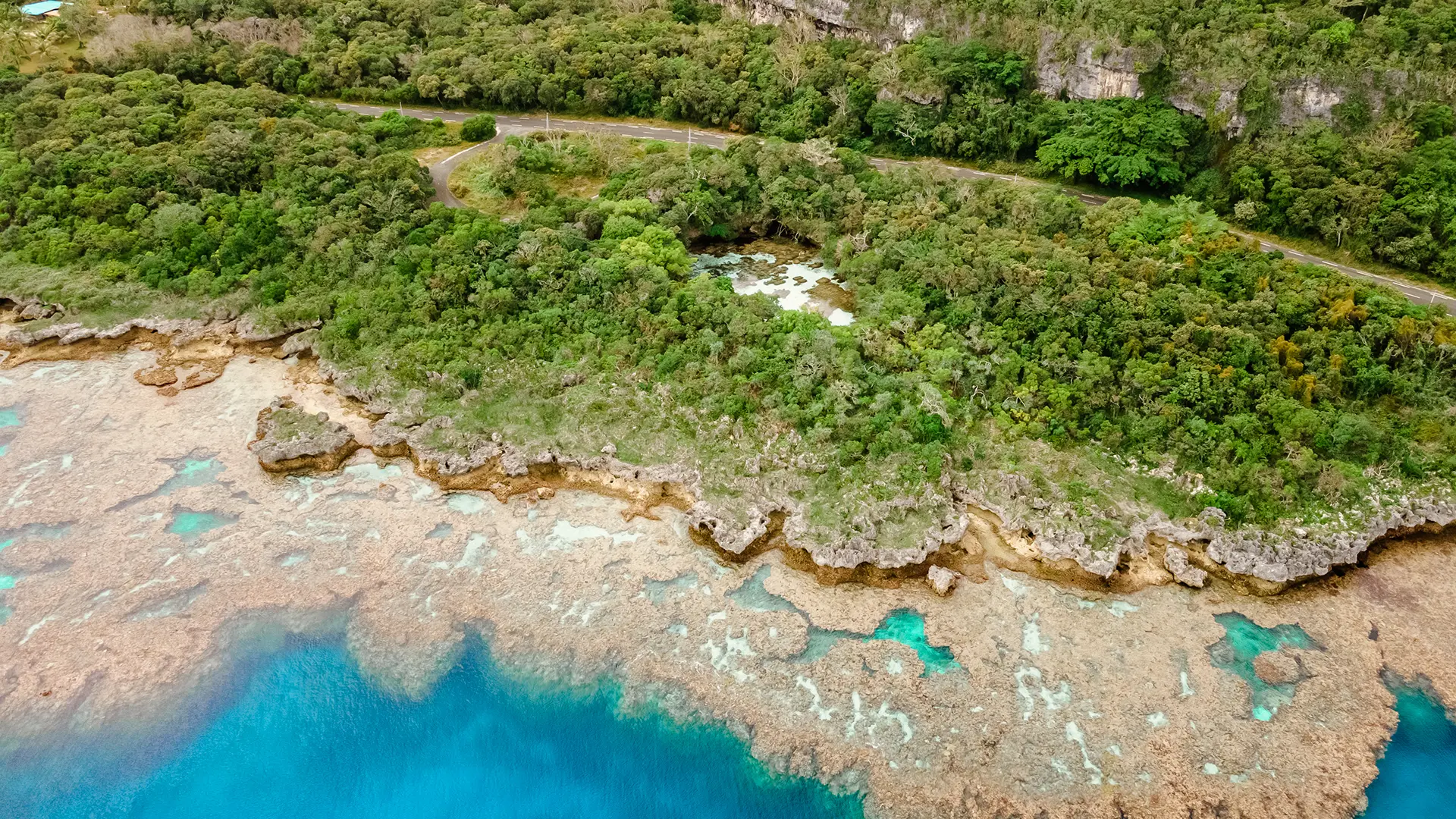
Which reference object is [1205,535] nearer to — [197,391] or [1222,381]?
[1222,381]

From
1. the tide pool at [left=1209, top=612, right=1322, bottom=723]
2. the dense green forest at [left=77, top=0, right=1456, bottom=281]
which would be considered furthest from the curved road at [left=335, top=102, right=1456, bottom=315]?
the tide pool at [left=1209, top=612, right=1322, bottom=723]

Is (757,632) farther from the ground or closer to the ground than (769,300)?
closer to the ground

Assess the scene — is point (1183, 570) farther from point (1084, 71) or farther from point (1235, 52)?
point (1084, 71)

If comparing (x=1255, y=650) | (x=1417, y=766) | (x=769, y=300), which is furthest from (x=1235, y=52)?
(x=1417, y=766)

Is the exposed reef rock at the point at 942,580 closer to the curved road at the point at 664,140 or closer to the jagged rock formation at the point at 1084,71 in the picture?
the curved road at the point at 664,140

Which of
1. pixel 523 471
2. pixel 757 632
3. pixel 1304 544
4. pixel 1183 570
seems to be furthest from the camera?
pixel 523 471

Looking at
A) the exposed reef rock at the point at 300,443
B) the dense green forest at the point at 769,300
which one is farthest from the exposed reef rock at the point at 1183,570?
the exposed reef rock at the point at 300,443

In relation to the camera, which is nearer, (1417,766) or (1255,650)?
(1417,766)
